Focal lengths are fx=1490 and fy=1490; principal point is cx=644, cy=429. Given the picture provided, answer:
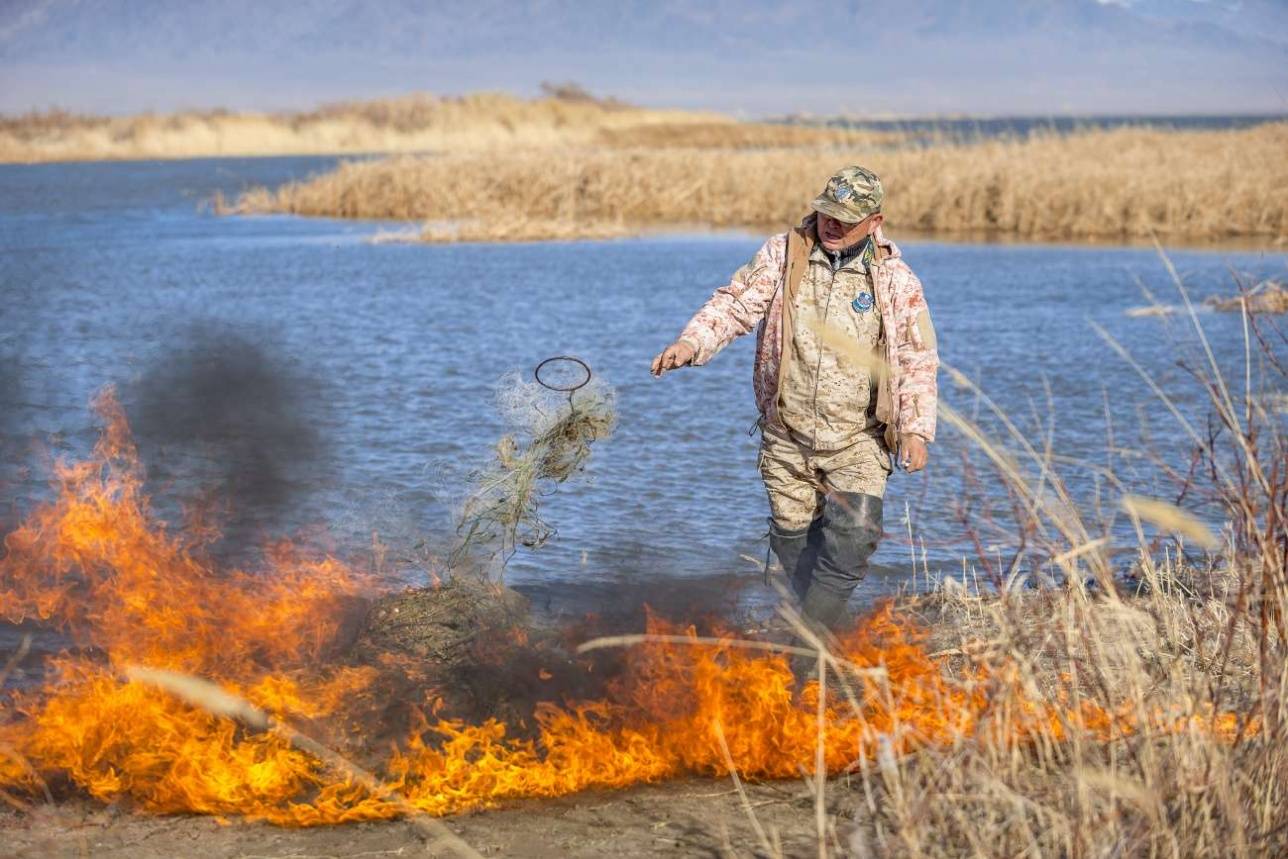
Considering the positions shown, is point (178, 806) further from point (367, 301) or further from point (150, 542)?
point (367, 301)

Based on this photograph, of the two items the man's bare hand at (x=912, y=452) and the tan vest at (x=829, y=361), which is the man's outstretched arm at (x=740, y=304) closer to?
the tan vest at (x=829, y=361)

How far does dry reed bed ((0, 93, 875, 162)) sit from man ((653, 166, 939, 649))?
58.0 metres

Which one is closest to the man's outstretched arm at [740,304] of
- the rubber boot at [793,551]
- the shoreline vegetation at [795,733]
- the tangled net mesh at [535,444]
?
the tangled net mesh at [535,444]

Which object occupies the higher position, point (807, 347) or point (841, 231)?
point (841, 231)

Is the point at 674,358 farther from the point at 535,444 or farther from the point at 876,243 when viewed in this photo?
the point at 535,444

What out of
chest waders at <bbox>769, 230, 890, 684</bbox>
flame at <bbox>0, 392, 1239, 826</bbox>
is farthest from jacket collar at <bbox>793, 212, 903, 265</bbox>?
flame at <bbox>0, 392, 1239, 826</bbox>

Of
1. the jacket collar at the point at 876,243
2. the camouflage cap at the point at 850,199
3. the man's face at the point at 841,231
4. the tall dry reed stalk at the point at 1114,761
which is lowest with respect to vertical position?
the tall dry reed stalk at the point at 1114,761

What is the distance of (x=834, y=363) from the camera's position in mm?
5316

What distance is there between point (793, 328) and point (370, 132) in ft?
230

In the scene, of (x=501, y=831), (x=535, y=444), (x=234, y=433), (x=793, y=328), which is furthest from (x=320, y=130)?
(x=501, y=831)

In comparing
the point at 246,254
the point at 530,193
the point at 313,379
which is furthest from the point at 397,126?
the point at 313,379

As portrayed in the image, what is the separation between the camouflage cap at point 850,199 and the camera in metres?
5.00

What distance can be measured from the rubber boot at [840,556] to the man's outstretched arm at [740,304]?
703 millimetres

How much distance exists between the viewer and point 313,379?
1296 centimetres
